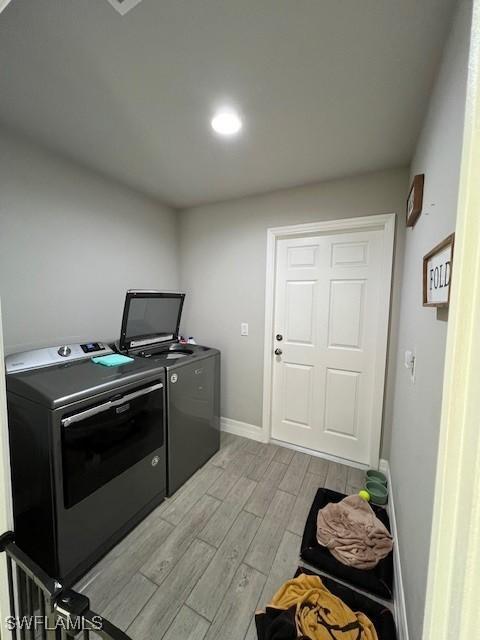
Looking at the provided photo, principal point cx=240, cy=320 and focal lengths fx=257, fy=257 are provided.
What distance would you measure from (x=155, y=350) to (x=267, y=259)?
51.9 inches

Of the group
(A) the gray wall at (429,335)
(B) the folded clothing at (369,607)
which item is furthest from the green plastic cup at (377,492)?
(B) the folded clothing at (369,607)

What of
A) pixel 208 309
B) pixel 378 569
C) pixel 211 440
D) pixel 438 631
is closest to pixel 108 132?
pixel 208 309

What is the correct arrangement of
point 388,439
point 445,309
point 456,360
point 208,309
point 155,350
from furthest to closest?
1. point 208,309
2. point 155,350
3. point 388,439
4. point 445,309
5. point 456,360

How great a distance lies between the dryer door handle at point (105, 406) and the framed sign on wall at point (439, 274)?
5.04ft

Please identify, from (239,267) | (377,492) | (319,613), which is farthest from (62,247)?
(377,492)

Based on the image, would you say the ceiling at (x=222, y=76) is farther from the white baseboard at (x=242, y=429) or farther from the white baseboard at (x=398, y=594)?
the white baseboard at (x=242, y=429)

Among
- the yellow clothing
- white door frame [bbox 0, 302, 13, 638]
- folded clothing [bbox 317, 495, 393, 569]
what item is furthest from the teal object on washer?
folded clothing [bbox 317, 495, 393, 569]

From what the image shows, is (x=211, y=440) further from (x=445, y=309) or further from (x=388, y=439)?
(x=445, y=309)

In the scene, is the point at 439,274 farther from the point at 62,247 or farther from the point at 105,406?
the point at 62,247

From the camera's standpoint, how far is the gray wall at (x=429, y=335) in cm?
81

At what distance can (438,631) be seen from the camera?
1.24 ft

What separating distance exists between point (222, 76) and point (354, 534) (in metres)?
2.49

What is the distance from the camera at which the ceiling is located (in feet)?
2.97
